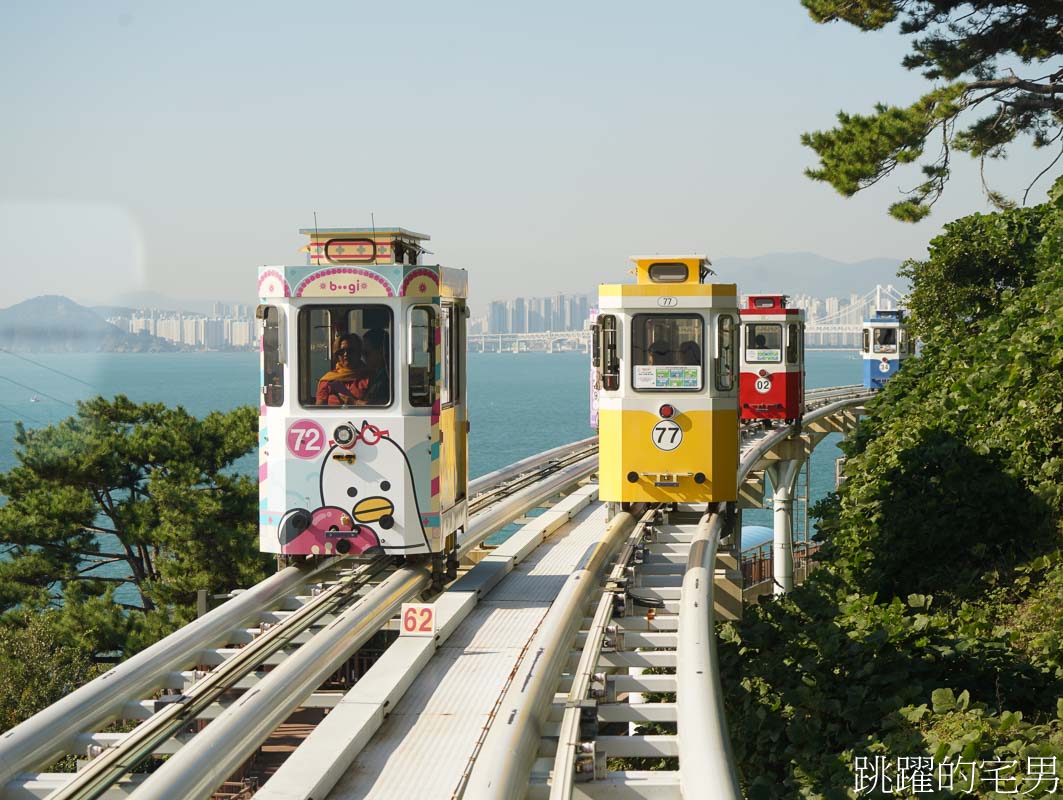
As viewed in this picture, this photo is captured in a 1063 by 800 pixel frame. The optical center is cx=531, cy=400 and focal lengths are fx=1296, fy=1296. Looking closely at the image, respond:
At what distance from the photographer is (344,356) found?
10.6 m

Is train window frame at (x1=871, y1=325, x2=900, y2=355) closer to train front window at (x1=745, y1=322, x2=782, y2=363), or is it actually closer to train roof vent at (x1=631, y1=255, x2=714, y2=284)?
train front window at (x1=745, y1=322, x2=782, y2=363)

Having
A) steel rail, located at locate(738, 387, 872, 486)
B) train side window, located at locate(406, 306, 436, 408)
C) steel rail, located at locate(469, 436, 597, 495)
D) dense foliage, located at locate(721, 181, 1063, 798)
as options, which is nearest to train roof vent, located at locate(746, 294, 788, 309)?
steel rail, located at locate(738, 387, 872, 486)

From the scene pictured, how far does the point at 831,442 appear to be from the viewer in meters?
156

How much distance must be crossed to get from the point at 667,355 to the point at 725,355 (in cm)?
60

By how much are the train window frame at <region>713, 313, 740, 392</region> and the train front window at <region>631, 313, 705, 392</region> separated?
156 millimetres

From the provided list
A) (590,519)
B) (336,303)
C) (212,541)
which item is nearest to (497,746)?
(336,303)

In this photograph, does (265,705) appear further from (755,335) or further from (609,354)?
(755,335)

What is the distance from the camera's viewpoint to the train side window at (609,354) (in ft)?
44.1

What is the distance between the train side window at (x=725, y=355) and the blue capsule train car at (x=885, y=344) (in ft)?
101

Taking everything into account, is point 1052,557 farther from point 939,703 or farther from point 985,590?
point 939,703

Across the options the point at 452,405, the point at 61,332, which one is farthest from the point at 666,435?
the point at 61,332

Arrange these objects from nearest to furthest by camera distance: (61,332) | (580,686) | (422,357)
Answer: (580,686) → (422,357) → (61,332)

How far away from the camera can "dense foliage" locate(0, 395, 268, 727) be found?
87.6 feet

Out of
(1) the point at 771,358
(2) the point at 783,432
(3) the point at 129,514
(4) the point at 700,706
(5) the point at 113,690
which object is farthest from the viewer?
(2) the point at 783,432
